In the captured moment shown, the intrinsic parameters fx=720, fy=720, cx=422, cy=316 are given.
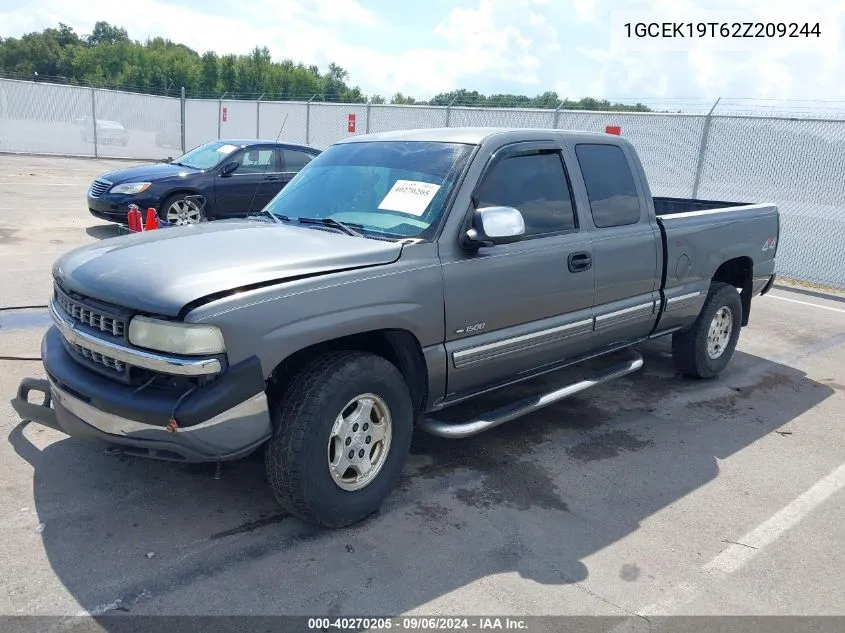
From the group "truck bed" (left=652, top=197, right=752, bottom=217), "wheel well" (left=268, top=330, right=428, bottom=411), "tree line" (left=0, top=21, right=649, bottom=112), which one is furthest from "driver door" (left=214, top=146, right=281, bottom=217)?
"tree line" (left=0, top=21, right=649, bottom=112)

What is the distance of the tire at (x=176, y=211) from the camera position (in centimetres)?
1088

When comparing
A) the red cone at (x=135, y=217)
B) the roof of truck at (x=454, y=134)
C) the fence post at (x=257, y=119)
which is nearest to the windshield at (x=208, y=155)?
the red cone at (x=135, y=217)

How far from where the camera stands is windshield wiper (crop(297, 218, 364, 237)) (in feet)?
12.9

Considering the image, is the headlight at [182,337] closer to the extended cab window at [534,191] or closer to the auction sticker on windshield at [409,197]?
the auction sticker on windshield at [409,197]

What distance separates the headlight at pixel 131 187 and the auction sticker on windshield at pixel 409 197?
7.78 metres

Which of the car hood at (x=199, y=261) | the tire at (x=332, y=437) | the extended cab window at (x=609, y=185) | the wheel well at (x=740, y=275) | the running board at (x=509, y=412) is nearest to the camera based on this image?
the car hood at (x=199, y=261)

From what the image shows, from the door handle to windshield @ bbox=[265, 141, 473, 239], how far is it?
953 millimetres

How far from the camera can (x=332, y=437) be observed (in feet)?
11.3

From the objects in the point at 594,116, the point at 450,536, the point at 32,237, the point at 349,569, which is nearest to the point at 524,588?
the point at 450,536

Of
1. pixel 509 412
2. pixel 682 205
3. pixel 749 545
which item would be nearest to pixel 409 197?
pixel 509 412

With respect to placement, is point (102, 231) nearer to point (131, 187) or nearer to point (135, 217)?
point (131, 187)

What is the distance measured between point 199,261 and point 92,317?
55cm

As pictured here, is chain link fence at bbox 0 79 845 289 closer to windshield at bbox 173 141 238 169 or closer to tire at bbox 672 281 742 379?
tire at bbox 672 281 742 379

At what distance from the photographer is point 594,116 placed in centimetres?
1391
